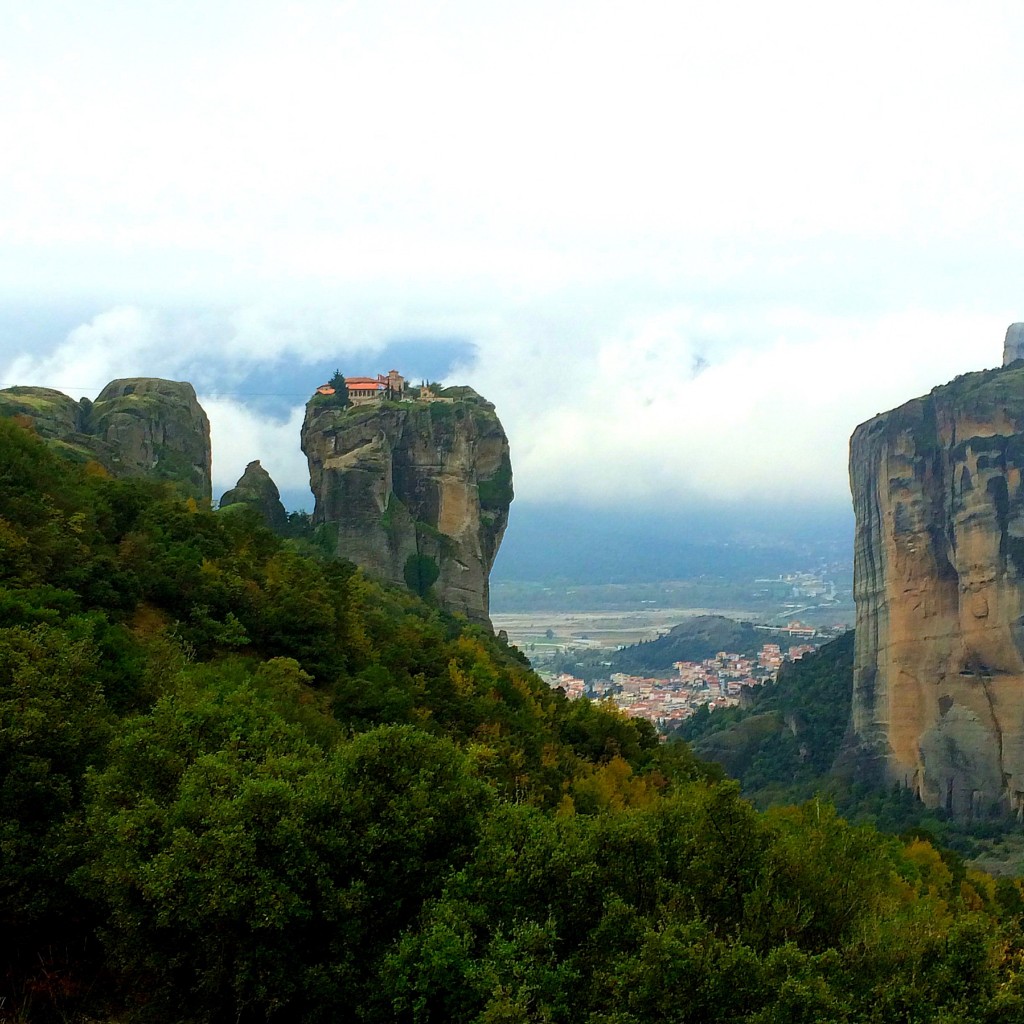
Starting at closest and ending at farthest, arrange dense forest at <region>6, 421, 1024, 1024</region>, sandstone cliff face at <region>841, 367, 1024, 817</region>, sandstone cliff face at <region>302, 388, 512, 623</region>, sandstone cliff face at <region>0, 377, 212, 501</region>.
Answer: dense forest at <region>6, 421, 1024, 1024</region>
sandstone cliff face at <region>0, 377, 212, 501</region>
sandstone cliff face at <region>302, 388, 512, 623</region>
sandstone cliff face at <region>841, 367, 1024, 817</region>

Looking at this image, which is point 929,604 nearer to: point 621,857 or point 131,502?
point 131,502

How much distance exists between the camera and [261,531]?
32.1 meters

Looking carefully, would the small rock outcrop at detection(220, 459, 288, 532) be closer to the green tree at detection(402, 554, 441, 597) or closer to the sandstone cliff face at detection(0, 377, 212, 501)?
the sandstone cliff face at detection(0, 377, 212, 501)

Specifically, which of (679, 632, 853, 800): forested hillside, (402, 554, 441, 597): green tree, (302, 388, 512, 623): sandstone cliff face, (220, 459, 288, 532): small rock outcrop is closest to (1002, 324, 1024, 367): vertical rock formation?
(679, 632, 853, 800): forested hillside

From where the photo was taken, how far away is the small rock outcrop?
5041cm

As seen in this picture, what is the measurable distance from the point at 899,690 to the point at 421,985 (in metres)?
59.9

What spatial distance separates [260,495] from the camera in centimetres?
5125

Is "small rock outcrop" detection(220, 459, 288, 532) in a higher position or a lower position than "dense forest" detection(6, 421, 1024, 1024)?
higher

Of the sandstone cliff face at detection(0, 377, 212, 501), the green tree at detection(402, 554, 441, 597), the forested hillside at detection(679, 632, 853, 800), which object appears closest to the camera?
the sandstone cliff face at detection(0, 377, 212, 501)

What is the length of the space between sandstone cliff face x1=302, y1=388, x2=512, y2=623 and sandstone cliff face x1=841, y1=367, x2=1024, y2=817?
2754cm

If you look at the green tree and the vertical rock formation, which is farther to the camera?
the vertical rock formation

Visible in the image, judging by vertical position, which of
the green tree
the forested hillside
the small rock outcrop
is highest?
the small rock outcrop

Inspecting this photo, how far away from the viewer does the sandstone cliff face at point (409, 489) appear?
49.8 meters

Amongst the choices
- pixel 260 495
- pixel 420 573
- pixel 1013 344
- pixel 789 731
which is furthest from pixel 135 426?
pixel 1013 344
